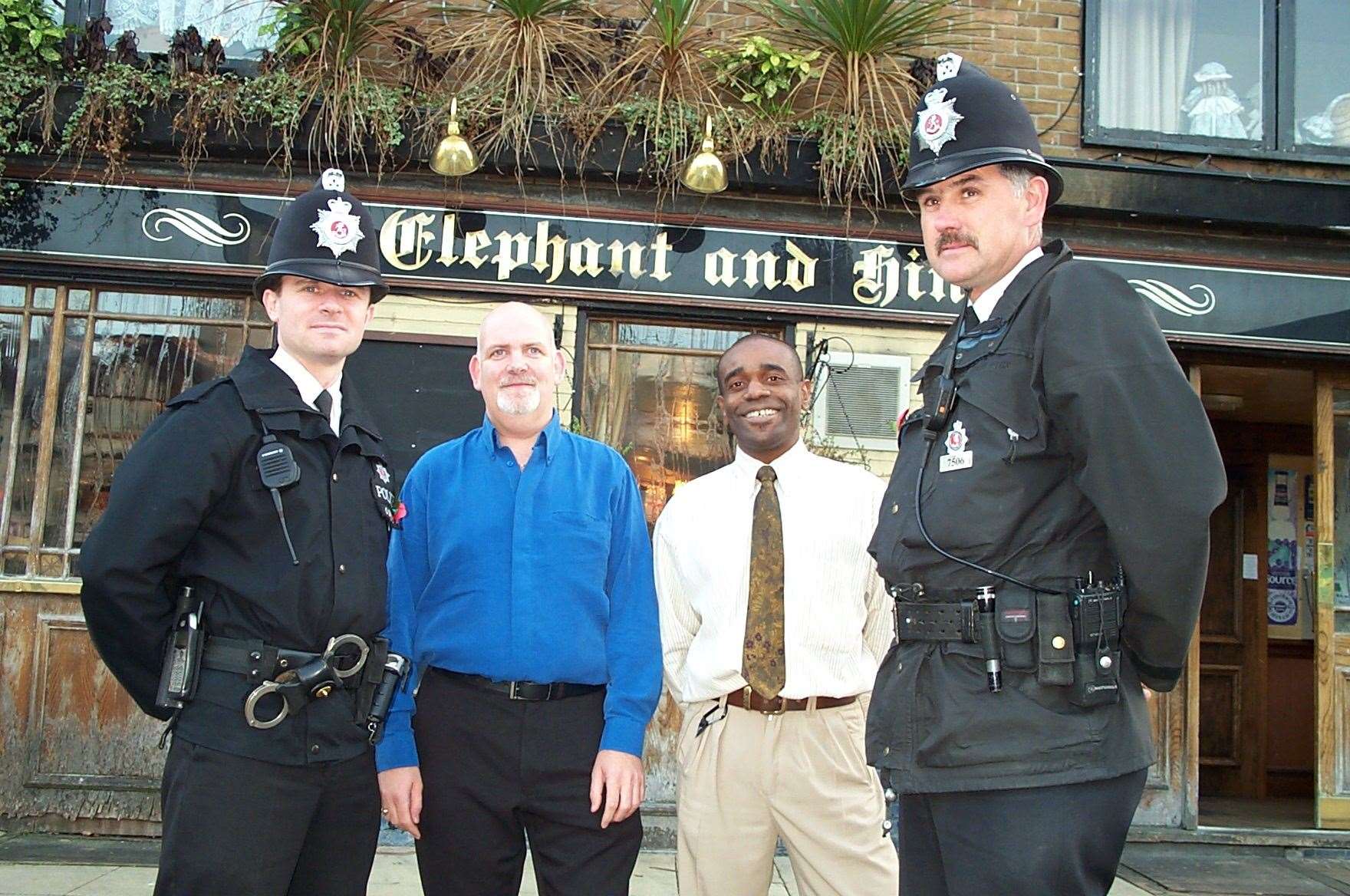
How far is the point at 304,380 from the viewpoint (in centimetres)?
287

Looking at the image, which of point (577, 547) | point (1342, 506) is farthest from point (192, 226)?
point (1342, 506)

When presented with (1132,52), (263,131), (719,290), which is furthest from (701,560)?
(1132,52)

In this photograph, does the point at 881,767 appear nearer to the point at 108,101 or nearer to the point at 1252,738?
the point at 108,101

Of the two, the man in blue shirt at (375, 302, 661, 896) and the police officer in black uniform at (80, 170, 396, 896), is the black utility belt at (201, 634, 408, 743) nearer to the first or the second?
the police officer in black uniform at (80, 170, 396, 896)

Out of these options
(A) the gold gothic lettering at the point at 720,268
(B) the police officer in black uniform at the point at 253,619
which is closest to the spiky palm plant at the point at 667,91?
(A) the gold gothic lettering at the point at 720,268

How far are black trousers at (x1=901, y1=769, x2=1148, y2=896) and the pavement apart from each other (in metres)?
2.91

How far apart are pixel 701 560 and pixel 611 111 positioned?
312cm

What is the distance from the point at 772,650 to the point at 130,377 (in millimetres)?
4404

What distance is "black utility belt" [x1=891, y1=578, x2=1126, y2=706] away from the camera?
2.05m

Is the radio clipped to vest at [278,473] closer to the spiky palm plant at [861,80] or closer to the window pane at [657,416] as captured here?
the window pane at [657,416]

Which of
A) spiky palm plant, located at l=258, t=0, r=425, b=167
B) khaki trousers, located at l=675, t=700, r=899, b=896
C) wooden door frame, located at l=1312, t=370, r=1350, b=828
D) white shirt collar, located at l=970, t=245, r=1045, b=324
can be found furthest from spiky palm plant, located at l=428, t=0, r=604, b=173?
wooden door frame, located at l=1312, t=370, r=1350, b=828

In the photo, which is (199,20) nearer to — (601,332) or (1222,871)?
(601,332)

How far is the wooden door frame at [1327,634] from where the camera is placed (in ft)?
21.0

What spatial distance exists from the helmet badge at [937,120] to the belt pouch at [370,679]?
72.4 inches
